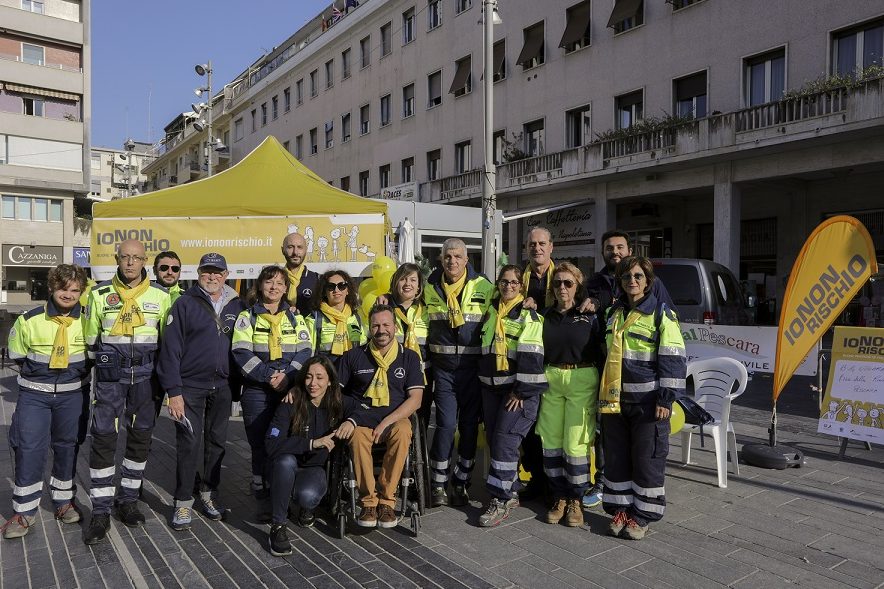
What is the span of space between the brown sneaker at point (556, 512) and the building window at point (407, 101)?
26.5 metres

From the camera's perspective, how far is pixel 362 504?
176 inches

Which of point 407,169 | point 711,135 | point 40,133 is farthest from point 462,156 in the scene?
point 40,133

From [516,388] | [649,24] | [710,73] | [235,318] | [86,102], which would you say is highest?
[86,102]

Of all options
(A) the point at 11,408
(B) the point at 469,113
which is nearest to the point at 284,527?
(A) the point at 11,408

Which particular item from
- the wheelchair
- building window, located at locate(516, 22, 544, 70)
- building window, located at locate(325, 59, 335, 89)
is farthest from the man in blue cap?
building window, located at locate(325, 59, 335, 89)

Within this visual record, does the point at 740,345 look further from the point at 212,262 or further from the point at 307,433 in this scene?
the point at 212,262

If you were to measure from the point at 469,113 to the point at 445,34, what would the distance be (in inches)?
152

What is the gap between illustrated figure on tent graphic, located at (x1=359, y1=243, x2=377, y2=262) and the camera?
703 cm

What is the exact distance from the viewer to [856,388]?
639 cm

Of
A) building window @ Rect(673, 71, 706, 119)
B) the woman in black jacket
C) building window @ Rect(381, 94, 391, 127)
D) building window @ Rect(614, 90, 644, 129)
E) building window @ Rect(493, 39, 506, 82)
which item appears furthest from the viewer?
building window @ Rect(381, 94, 391, 127)

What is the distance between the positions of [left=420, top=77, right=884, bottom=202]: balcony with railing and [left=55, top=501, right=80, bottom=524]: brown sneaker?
15709mm

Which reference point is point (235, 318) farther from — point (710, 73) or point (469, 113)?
point (469, 113)

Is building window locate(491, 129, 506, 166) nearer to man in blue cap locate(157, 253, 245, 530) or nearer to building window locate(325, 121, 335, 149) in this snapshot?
building window locate(325, 121, 335, 149)

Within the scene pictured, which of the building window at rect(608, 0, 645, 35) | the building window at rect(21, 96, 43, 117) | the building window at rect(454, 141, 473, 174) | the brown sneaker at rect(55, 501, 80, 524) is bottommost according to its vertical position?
the brown sneaker at rect(55, 501, 80, 524)
